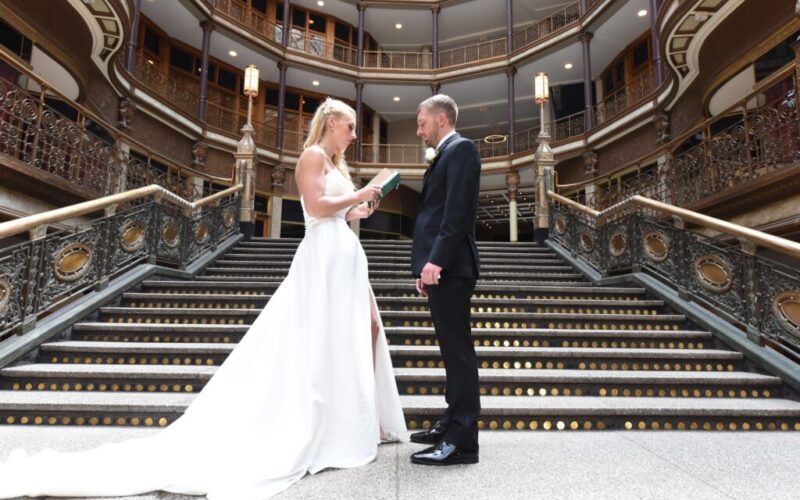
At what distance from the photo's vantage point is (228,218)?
7484 millimetres

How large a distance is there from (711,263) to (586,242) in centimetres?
232

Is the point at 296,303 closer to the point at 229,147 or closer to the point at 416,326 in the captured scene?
the point at 416,326

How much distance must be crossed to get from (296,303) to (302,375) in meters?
0.34

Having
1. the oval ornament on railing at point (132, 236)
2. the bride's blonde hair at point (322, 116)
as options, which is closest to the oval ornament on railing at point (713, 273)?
the bride's blonde hair at point (322, 116)

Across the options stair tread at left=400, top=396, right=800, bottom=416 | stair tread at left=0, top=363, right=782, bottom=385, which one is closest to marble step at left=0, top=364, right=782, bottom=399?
stair tread at left=0, top=363, right=782, bottom=385

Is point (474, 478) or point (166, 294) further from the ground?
point (166, 294)

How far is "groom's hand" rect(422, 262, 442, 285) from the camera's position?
6.32 ft

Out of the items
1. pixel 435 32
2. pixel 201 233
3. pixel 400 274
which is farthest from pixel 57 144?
pixel 435 32

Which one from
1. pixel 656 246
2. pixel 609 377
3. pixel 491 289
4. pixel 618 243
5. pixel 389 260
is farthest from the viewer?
pixel 389 260

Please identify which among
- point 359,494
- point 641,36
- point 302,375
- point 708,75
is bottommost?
point 359,494

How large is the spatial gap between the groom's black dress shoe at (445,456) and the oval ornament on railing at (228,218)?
6.10m

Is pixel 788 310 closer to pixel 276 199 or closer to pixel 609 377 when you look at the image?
pixel 609 377

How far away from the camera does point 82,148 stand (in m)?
6.64

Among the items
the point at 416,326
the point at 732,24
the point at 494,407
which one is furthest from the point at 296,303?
the point at 732,24
